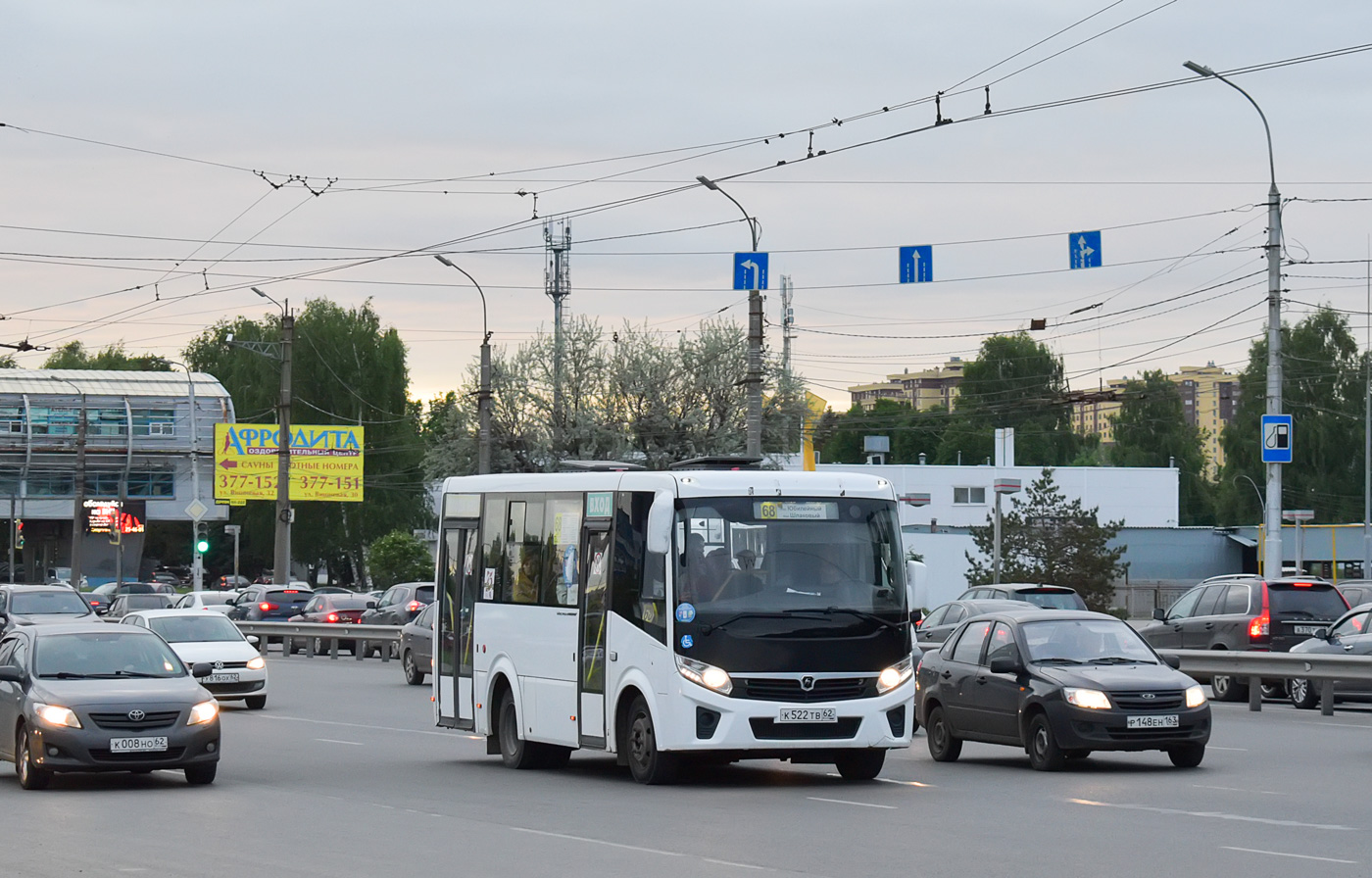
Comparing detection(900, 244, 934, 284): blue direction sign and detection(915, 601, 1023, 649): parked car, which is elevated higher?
detection(900, 244, 934, 284): blue direction sign

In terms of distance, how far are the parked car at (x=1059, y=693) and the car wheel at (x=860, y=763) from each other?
159 cm

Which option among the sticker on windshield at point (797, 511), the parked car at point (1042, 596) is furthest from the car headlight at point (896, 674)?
the parked car at point (1042, 596)

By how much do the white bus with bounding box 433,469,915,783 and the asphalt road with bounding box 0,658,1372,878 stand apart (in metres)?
0.49

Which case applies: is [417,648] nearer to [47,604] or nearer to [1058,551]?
[47,604]

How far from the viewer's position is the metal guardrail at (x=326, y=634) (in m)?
43.4

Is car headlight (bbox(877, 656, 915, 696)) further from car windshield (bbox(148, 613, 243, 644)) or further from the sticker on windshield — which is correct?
car windshield (bbox(148, 613, 243, 644))

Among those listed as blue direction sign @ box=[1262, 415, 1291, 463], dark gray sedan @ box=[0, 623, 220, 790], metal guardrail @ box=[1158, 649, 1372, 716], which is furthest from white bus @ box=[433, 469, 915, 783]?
blue direction sign @ box=[1262, 415, 1291, 463]

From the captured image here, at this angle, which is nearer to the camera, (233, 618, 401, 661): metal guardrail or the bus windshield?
the bus windshield

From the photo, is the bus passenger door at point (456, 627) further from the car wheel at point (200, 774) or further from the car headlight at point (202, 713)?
the car headlight at point (202, 713)

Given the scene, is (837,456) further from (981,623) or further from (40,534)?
(981,623)

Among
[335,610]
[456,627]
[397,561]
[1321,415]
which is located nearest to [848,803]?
[456,627]

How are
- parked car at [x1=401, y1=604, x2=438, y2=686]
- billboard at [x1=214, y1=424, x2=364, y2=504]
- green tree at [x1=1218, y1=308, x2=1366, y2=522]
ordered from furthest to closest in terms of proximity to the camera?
1. green tree at [x1=1218, y1=308, x2=1366, y2=522]
2. billboard at [x1=214, y1=424, x2=364, y2=504]
3. parked car at [x1=401, y1=604, x2=438, y2=686]

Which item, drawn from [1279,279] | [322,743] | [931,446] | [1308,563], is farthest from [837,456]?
[322,743]

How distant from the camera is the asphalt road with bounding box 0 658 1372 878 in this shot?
35.9ft
